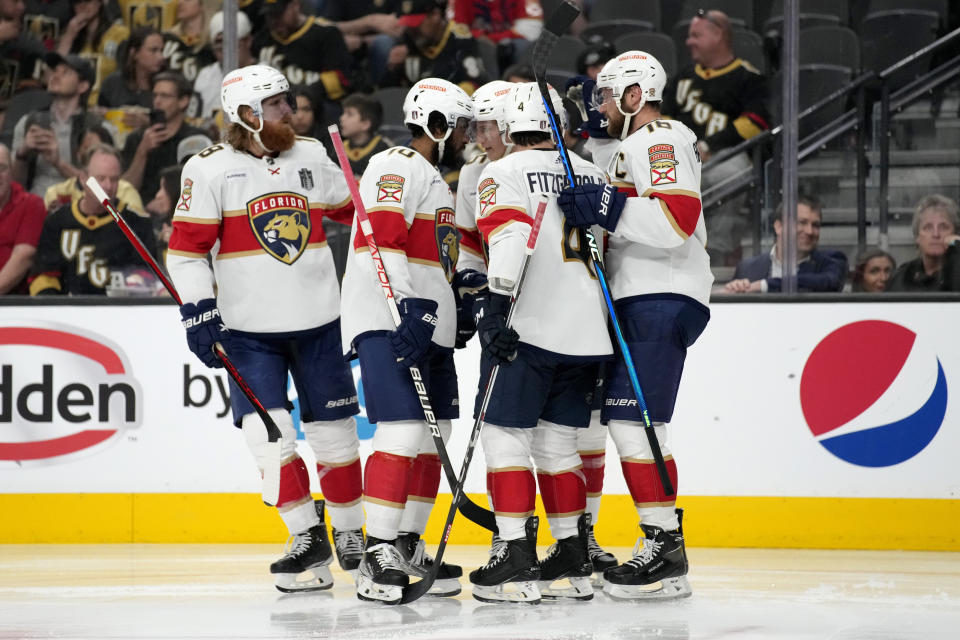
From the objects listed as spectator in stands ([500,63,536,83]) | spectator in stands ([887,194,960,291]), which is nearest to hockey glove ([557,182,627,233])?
spectator in stands ([887,194,960,291])

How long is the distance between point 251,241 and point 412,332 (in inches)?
24.7

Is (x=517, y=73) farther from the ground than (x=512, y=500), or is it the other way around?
(x=517, y=73)

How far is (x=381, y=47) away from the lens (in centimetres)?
551

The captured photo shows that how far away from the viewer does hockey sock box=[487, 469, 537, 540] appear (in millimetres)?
3295

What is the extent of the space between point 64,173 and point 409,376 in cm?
229

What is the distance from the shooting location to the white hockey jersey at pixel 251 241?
3.53 meters

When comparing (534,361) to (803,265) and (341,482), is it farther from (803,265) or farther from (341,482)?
(803,265)

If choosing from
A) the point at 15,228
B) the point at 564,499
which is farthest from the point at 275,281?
the point at 15,228

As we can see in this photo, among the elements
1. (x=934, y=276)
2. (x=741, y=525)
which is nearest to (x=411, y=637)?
(x=741, y=525)

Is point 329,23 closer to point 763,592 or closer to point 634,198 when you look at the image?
point 634,198

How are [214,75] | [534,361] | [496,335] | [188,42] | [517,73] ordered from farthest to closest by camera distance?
[517,73] < [188,42] < [214,75] < [534,361] < [496,335]

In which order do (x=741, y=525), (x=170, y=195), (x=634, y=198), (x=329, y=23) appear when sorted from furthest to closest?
(x=329, y=23), (x=170, y=195), (x=741, y=525), (x=634, y=198)

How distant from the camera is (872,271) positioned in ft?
15.1

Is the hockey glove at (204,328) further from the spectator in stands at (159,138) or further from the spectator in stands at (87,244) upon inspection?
the spectator in stands at (159,138)
